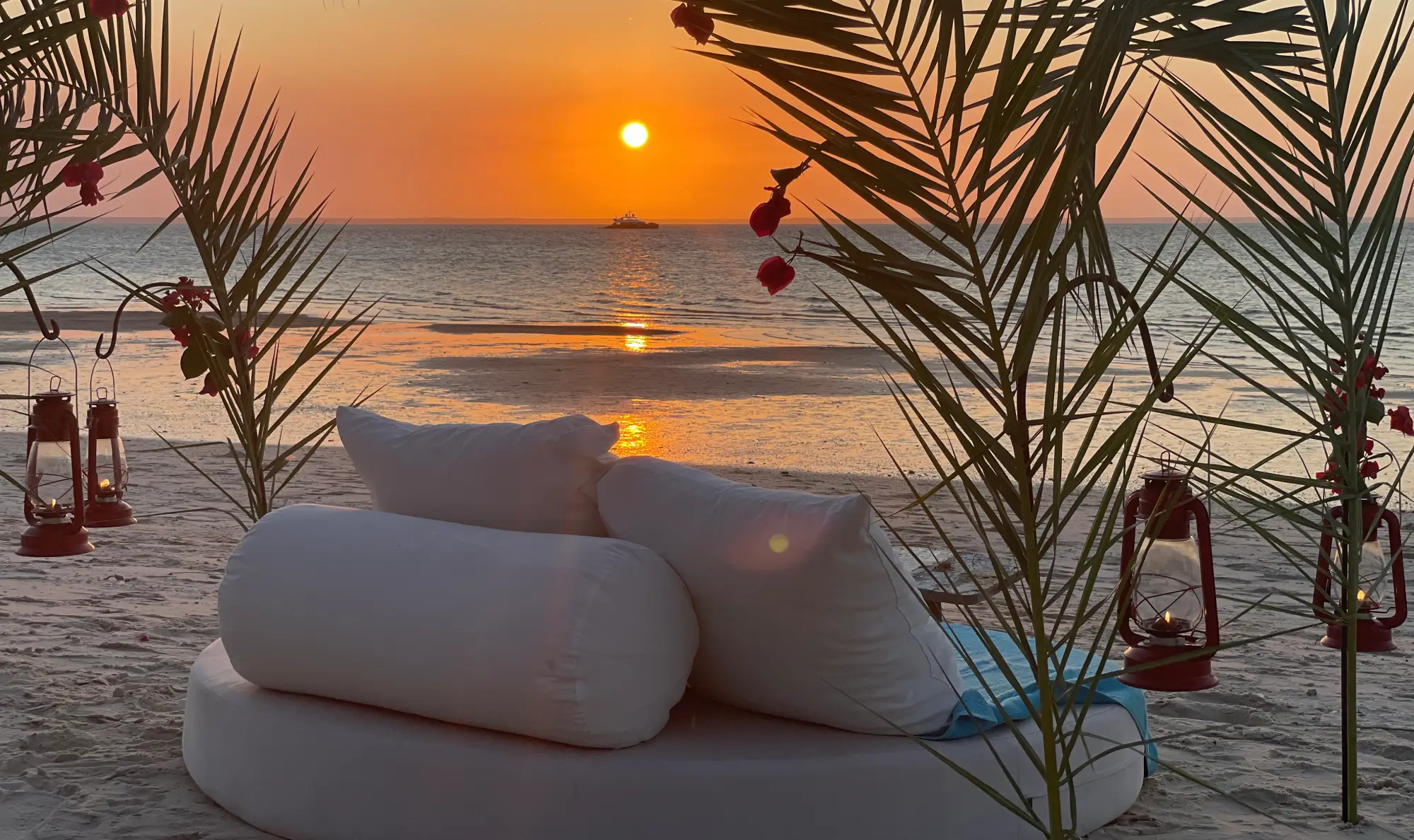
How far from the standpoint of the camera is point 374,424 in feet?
9.70

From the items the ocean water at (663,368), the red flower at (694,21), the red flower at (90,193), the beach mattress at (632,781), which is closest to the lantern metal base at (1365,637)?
the beach mattress at (632,781)

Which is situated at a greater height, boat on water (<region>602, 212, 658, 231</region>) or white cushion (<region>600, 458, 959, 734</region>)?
white cushion (<region>600, 458, 959, 734</region>)

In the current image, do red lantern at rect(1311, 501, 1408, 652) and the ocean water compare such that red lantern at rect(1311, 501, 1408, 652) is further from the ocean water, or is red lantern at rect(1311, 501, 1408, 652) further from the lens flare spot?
the lens flare spot

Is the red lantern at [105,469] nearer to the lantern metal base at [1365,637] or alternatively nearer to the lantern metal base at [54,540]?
the lantern metal base at [54,540]

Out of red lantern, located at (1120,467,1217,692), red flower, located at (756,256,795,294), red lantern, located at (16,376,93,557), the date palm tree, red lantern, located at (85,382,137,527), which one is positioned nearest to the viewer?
the date palm tree

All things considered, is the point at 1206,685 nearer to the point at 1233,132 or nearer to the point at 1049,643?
the point at 1049,643

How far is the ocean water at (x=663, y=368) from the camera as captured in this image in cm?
1012

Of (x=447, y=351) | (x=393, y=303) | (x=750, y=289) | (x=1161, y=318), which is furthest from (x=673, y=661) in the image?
(x=750, y=289)

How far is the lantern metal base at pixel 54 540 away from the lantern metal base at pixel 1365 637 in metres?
3.13

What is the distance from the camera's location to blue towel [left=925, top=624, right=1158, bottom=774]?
250cm

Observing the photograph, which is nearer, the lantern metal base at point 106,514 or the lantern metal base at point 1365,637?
the lantern metal base at point 1365,637

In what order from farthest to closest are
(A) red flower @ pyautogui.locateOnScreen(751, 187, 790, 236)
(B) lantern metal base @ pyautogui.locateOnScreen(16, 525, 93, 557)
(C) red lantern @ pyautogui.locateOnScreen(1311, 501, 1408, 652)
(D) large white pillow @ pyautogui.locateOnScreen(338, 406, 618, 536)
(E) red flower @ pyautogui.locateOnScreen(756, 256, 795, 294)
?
(B) lantern metal base @ pyautogui.locateOnScreen(16, 525, 93, 557) → (C) red lantern @ pyautogui.locateOnScreen(1311, 501, 1408, 652) → (D) large white pillow @ pyautogui.locateOnScreen(338, 406, 618, 536) → (E) red flower @ pyautogui.locateOnScreen(756, 256, 795, 294) → (A) red flower @ pyautogui.locateOnScreen(751, 187, 790, 236)

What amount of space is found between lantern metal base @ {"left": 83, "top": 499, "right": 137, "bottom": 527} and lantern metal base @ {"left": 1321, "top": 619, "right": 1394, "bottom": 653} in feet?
10.2

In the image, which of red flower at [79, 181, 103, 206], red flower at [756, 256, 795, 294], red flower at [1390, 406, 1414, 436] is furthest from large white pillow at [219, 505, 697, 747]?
red flower at [1390, 406, 1414, 436]
